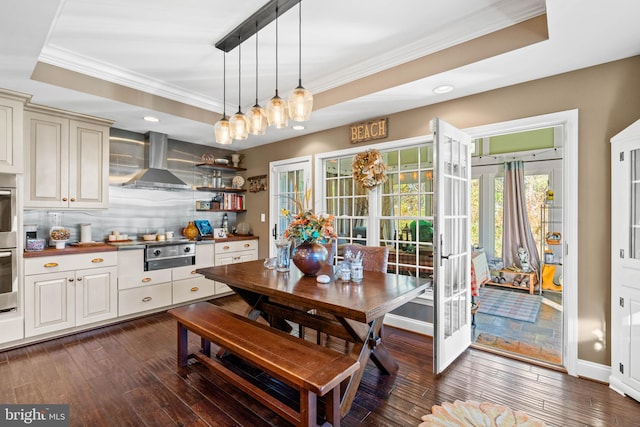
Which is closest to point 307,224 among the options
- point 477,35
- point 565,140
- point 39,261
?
point 477,35

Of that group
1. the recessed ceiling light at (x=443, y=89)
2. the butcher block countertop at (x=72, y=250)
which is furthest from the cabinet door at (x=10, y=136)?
the recessed ceiling light at (x=443, y=89)

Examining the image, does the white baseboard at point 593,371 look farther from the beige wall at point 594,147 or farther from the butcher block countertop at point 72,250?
the butcher block countertop at point 72,250

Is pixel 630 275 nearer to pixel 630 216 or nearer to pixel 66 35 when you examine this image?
pixel 630 216

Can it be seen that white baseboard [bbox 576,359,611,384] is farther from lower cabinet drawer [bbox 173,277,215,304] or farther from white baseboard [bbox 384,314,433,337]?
lower cabinet drawer [bbox 173,277,215,304]

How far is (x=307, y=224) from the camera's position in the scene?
2523 mm

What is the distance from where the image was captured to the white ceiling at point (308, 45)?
6.72ft

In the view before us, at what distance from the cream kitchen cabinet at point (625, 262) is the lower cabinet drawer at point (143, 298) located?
4.61 metres

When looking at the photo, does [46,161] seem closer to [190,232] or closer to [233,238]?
[190,232]

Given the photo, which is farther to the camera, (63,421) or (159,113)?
(159,113)

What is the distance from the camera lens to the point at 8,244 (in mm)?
2932

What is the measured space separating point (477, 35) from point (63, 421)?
13.0ft

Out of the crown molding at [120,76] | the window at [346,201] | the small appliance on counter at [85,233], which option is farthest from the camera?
the window at [346,201]

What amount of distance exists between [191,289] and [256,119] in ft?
9.50

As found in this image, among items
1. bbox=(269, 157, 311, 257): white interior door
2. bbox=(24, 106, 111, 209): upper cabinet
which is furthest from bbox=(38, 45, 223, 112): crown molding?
bbox=(269, 157, 311, 257): white interior door
